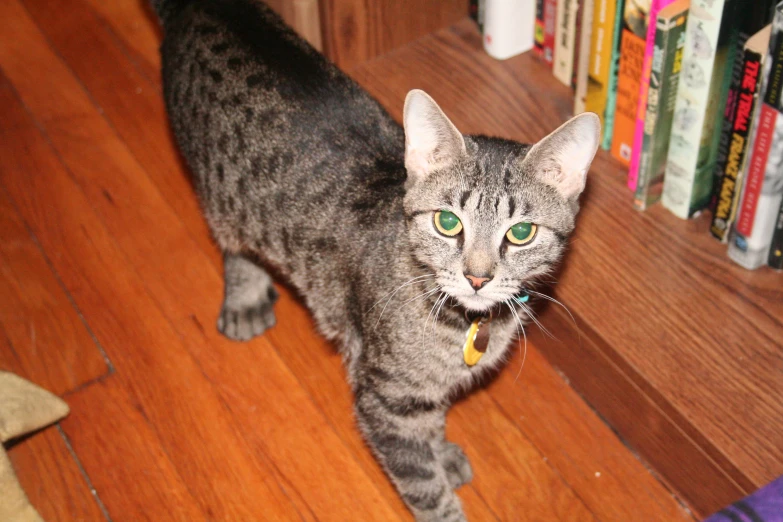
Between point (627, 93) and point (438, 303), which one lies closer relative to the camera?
point (438, 303)

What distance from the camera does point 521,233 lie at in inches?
50.3

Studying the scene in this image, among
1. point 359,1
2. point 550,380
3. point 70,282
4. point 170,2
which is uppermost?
point 170,2

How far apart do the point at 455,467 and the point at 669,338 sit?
0.51 metres

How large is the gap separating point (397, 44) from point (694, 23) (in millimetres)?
931

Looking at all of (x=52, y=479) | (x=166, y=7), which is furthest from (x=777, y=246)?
(x=52, y=479)

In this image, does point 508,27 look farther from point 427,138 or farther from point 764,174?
point 427,138

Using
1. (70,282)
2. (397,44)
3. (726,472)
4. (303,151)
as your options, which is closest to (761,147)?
(726,472)

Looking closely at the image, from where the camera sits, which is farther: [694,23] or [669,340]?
[669,340]

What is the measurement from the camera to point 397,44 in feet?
7.39

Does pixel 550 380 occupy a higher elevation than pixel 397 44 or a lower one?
lower

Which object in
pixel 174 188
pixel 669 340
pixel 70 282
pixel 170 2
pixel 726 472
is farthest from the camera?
pixel 174 188

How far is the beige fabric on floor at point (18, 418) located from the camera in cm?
150

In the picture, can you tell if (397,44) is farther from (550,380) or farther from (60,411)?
(60,411)

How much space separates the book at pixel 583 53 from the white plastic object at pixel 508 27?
0.23m
